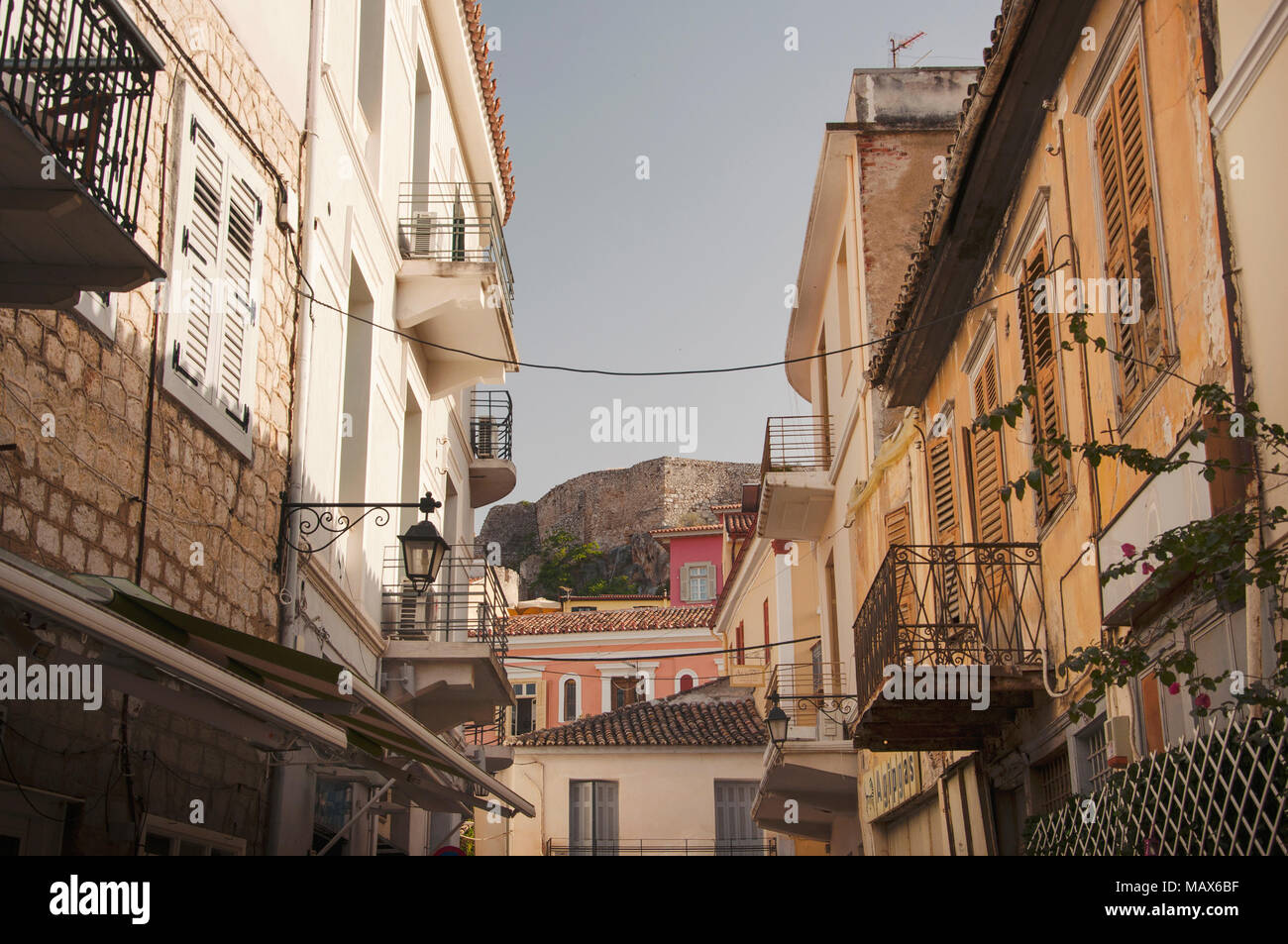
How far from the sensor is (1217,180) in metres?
6.14

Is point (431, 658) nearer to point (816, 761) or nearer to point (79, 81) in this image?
point (816, 761)

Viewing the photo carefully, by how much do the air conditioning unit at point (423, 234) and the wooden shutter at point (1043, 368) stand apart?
7.67 m

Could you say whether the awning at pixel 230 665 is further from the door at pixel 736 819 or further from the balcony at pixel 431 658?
the door at pixel 736 819

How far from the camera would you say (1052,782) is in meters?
10.0

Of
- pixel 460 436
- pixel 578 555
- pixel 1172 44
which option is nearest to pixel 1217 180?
pixel 1172 44

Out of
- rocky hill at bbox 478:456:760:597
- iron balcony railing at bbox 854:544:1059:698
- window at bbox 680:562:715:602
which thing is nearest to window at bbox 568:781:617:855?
iron balcony railing at bbox 854:544:1059:698

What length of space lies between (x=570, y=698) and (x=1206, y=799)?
36.0 m

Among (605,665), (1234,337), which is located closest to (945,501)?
(1234,337)

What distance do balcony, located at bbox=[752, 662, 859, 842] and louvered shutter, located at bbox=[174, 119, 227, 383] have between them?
10.3 metres

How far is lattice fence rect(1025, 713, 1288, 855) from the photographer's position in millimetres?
5129

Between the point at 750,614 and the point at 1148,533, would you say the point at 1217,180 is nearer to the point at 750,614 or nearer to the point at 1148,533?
the point at 1148,533

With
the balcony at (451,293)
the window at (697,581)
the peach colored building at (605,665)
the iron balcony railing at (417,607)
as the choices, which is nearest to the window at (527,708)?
the peach colored building at (605,665)

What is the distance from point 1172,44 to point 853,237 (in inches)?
431
